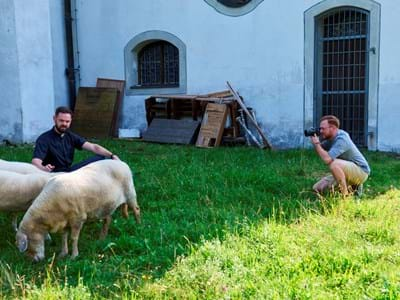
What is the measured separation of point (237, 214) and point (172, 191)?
141 cm

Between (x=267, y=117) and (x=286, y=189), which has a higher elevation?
(x=267, y=117)

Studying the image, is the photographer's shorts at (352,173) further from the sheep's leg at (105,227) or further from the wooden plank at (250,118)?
the wooden plank at (250,118)

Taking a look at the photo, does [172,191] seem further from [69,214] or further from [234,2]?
[234,2]

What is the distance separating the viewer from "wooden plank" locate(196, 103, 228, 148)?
10.9m

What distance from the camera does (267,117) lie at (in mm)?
10969

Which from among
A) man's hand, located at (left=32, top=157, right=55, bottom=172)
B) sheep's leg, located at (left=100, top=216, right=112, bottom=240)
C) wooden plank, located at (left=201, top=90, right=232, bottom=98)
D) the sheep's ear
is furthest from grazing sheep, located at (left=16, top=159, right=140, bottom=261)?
wooden plank, located at (left=201, top=90, right=232, bottom=98)

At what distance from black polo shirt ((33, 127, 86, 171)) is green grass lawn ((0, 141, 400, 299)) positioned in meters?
0.78

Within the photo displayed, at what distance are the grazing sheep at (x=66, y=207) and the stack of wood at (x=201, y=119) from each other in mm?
6498

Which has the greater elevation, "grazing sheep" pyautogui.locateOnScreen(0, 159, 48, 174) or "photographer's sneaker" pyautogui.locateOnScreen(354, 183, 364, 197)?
"grazing sheep" pyautogui.locateOnScreen(0, 159, 48, 174)

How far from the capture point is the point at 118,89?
41.2 ft

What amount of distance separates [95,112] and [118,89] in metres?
0.83

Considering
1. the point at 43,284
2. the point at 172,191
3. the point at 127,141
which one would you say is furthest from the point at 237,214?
the point at 127,141

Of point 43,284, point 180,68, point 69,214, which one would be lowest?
point 43,284

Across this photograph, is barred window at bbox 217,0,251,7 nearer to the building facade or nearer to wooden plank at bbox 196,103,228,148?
the building facade
